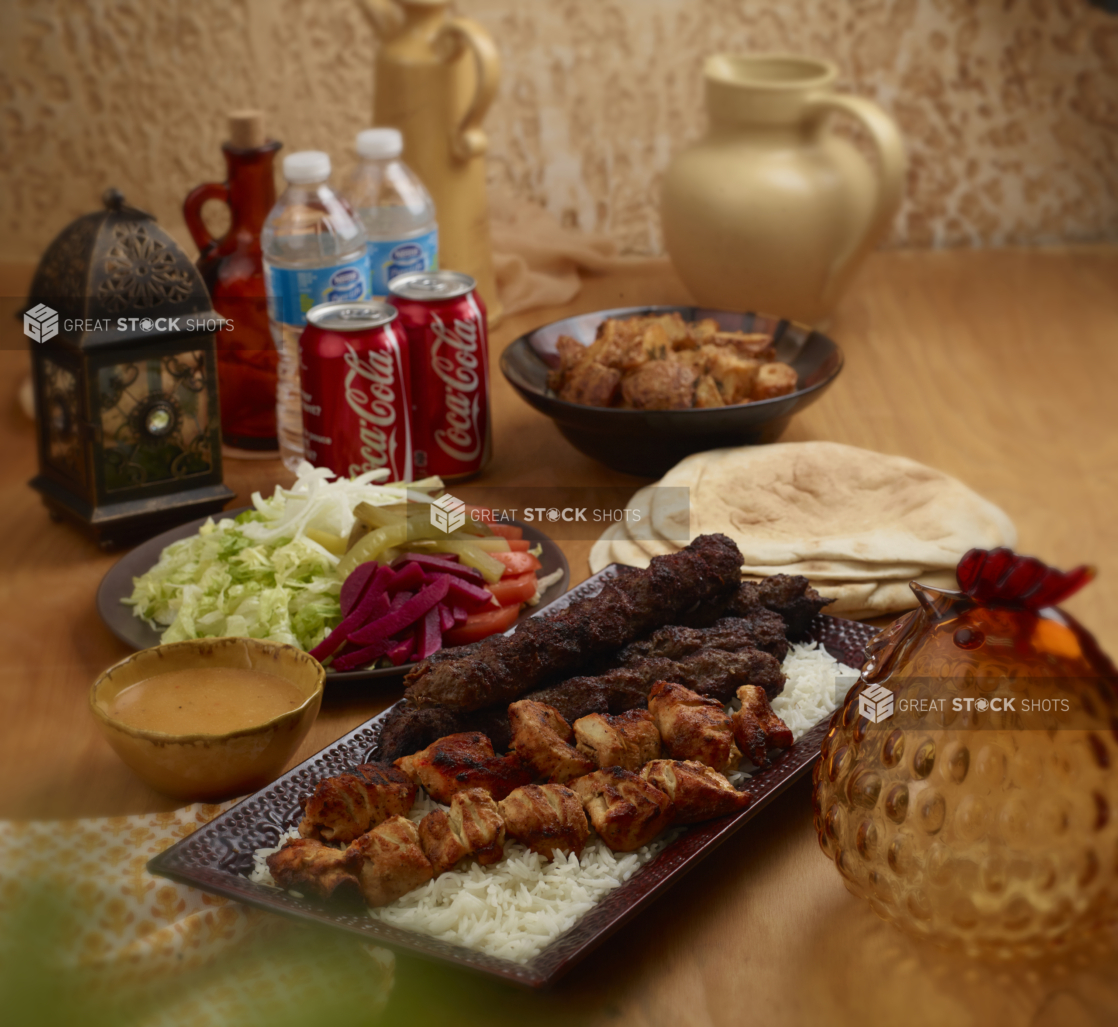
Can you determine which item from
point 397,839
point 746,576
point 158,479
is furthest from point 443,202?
point 397,839

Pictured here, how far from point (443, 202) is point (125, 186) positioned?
3.52 feet

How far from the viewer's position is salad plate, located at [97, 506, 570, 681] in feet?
3.76

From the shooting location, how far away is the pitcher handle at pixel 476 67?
1.88 m

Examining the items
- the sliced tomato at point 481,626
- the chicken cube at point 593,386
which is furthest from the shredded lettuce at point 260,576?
the chicken cube at point 593,386

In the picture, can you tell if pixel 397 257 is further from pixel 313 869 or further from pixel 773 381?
pixel 313 869

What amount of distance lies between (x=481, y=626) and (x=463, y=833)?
0.40 metres

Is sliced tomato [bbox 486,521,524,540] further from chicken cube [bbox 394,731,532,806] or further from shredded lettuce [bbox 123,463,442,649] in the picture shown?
chicken cube [bbox 394,731,532,806]

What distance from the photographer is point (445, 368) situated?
153cm

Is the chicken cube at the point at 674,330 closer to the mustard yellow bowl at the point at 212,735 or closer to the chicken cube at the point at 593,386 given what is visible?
the chicken cube at the point at 593,386

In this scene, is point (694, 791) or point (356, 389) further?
point (356, 389)

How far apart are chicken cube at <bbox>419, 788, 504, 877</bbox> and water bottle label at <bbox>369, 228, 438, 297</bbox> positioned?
103 centimetres
